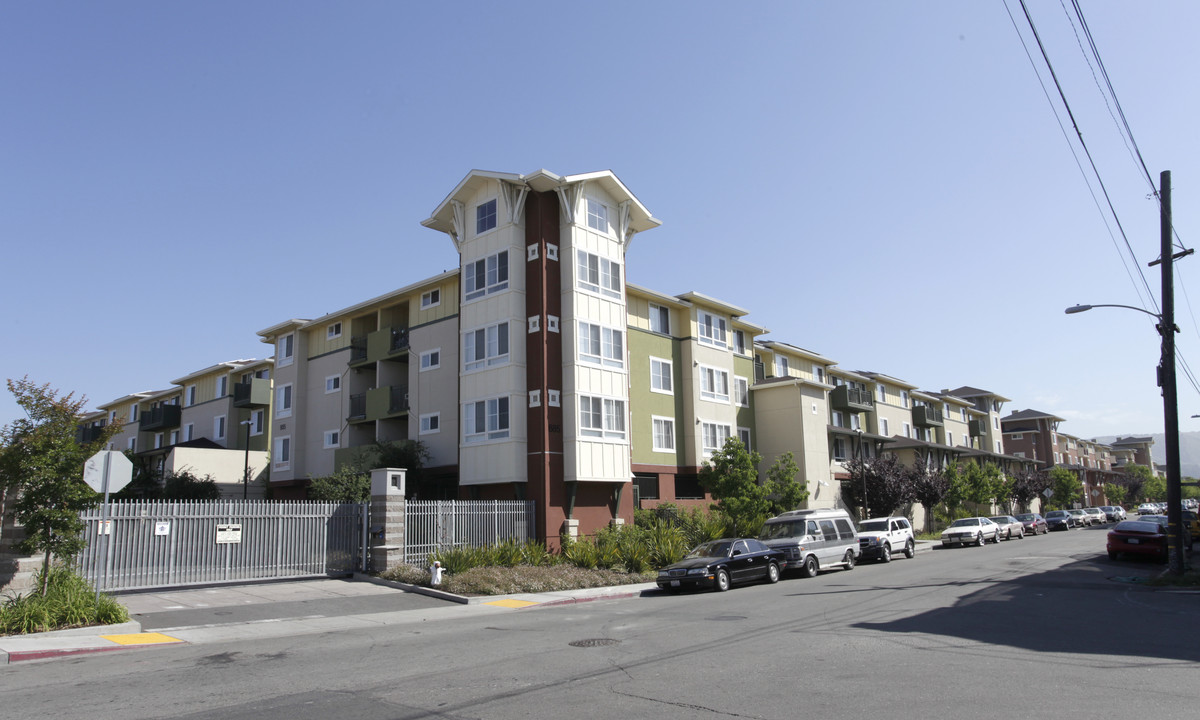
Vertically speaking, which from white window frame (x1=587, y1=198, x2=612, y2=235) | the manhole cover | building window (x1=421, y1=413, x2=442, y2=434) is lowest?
the manhole cover

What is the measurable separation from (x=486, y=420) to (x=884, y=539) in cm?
1583

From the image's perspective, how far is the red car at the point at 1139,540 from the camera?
27688 mm

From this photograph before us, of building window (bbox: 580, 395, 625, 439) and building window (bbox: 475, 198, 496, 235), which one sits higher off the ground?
building window (bbox: 475, 198, 496, 235)

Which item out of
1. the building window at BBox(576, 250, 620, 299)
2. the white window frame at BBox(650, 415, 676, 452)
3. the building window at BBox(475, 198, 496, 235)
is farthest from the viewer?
the white window frame at BBox(650, 415, 676, 452)

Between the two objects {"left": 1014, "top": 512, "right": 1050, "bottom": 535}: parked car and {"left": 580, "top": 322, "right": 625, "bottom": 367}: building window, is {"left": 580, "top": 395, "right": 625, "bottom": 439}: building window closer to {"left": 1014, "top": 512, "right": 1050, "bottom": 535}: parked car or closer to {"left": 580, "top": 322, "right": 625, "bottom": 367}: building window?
{"left": 580, "top": 322, "right": 625, "bottom": 367}: building window

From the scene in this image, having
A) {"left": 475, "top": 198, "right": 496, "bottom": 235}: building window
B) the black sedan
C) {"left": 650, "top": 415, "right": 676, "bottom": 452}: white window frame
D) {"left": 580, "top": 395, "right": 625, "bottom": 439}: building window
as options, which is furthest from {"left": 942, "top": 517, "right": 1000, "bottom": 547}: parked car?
{"left": 475, "top": 198, "right": 496, "bottom": 235}: building window

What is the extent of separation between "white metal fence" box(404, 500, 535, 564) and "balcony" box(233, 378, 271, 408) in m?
24.5

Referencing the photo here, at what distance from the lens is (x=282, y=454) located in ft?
140

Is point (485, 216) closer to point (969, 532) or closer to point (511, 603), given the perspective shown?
point (511, 603)

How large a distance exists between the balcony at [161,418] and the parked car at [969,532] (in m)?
49.1

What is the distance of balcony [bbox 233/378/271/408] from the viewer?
153ft

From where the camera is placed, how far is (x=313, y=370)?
1698 inches

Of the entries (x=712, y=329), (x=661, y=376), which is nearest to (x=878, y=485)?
(x=712, y=329)

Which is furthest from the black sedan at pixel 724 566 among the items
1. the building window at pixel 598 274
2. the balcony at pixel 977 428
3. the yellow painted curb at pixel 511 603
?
the balcony at pixel 977 428
